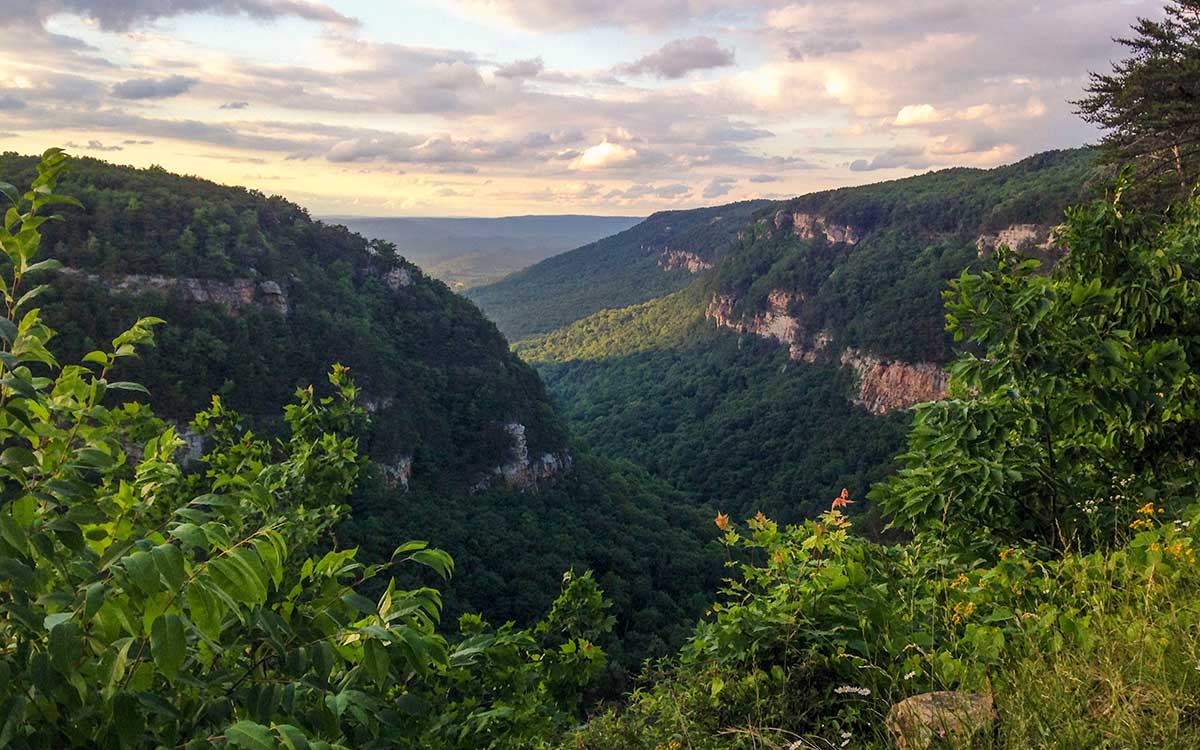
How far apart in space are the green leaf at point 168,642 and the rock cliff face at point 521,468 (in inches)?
2729

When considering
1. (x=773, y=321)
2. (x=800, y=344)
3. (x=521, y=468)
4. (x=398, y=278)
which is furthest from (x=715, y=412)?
(x=398, y=278)

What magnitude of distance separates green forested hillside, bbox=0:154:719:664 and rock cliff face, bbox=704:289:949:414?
34069 mm

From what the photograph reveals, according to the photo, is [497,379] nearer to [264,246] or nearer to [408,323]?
[408,323]

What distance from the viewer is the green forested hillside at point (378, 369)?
1951 inches

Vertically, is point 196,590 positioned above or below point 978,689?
above

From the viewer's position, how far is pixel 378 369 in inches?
2749

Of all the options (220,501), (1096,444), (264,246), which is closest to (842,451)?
(264,246)

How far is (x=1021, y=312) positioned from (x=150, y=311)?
2386 inches

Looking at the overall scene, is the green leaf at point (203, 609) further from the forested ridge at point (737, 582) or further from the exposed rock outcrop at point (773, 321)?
the exposed rock outcrop at point (773, 321)

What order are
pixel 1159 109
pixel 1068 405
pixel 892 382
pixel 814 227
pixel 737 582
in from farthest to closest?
pixel 814 227 < pixel 892 382 < pixel 1159 109 < pixel 1068 405 < pixel 737 582

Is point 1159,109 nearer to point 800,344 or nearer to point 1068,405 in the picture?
point 1068,405

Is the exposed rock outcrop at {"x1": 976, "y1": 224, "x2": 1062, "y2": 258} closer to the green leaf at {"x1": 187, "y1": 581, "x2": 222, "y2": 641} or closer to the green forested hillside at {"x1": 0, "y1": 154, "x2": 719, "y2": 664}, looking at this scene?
the green forested hillside at {"x1": 0, "y1": 154, "x2": 719, "y2": 664}

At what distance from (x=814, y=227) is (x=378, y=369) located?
106 metres

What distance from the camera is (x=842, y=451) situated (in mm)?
88062
